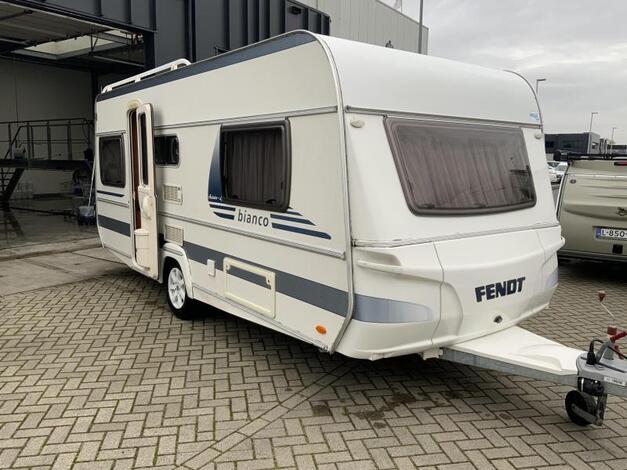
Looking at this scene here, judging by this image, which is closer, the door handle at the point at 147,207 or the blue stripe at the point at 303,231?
the blue stripe at the point at 303,231

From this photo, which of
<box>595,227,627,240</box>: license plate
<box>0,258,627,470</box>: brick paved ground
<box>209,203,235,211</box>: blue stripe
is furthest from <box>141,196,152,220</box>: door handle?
<box>595,227,627,240</box>: license plate

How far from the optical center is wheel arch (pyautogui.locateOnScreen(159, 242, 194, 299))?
551 cm

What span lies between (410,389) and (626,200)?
4.80 meters

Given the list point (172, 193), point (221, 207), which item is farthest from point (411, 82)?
point (172, 193)

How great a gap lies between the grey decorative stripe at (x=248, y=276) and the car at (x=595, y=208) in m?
5.23

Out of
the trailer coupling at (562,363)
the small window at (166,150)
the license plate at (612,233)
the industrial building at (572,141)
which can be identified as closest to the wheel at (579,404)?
the trailer coupling at (562,363)

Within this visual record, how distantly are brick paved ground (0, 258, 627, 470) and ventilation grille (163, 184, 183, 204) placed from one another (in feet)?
4.24

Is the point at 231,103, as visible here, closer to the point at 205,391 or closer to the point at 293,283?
the point at 293,283

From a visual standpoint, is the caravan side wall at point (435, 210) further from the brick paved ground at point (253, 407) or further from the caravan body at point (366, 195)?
the brick paved ground at point (253, 407)

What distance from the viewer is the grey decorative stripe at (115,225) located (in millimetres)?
6824

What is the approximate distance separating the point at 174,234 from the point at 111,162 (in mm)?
2090

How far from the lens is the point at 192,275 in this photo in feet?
17.9

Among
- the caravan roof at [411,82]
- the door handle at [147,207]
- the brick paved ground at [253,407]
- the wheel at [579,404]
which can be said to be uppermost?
the caravan roof at [411,82]

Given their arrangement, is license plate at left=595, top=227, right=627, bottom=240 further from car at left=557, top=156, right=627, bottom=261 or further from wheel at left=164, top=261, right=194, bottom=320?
wheel at left=164, top=261, right=194, bottom=320
